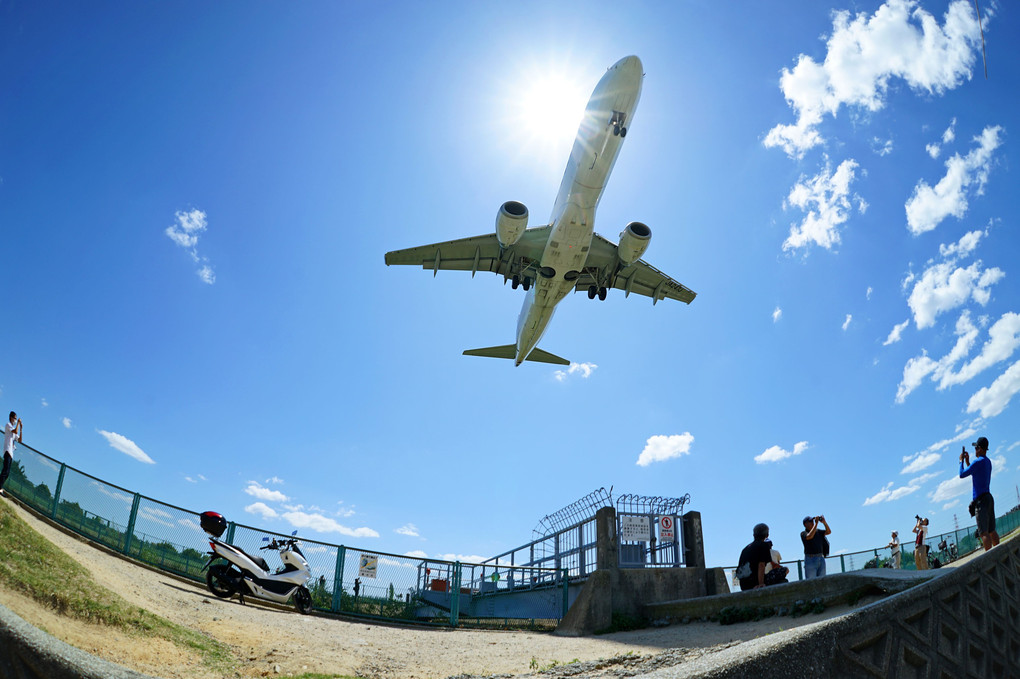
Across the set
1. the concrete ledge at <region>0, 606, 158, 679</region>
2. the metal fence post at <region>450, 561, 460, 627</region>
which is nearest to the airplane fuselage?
the metal fence post at <region>450, 561, 460, 627</region>

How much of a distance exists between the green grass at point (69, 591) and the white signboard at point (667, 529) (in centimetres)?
1040

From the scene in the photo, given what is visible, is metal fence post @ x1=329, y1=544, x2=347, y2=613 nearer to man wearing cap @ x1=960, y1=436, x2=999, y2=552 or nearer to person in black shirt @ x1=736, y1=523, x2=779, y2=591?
person in black shirt @ x1=736, y1=523, x2=779, y2=591

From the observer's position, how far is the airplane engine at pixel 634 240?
62.3ft

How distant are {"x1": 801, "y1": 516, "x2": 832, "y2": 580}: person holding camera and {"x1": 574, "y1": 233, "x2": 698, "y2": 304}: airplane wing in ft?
42.7

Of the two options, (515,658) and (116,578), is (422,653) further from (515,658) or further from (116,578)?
(116,578)

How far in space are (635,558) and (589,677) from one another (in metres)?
8.91

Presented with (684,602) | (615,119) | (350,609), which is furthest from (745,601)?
(615,119)

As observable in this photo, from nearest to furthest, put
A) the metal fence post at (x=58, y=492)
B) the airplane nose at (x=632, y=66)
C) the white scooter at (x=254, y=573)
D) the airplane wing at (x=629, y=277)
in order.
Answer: the white scooter at (x=254, y=573) → the metal fence post at (x=58, y=492) → the airplane nose at (x=632, y=66) → the airplane wing at (x=629, y=277)

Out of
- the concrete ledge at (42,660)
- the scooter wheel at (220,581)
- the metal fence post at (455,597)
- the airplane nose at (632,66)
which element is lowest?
the metal fence post at (455,597)

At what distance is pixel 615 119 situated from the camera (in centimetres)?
1594

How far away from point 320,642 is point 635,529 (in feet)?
27.8

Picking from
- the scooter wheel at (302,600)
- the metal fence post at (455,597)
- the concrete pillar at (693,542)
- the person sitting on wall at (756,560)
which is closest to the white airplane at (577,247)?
the concrete pillar at (693,542)

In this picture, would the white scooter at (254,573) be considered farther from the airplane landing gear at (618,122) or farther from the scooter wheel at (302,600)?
the airplane landing gear at (618,122)

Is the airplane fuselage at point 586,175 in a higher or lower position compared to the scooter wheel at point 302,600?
higher
